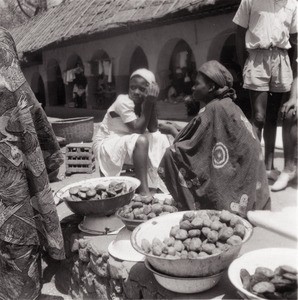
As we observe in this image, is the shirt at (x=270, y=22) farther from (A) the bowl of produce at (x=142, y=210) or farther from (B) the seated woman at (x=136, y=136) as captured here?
(A) the bowl of produce at (x=142, y=210)

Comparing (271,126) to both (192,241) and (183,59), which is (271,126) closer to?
(192,241)

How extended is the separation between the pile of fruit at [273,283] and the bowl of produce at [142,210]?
1063 millimetres

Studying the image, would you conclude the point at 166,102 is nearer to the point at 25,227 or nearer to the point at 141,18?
the point at 141,18

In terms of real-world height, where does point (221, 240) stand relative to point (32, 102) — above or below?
below

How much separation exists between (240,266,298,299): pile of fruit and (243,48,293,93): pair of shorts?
2.02 m

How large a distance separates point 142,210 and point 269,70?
64.2 inches

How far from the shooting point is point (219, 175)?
3131mm

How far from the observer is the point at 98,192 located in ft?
11.7

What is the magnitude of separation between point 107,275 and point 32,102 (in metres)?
1.33

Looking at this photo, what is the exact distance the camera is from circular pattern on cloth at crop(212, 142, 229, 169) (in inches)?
124

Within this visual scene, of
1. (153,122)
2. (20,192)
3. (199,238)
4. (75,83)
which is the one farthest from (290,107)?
(75,83)

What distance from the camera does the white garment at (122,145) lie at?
405 centimetres

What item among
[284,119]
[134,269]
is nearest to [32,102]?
[134,269]

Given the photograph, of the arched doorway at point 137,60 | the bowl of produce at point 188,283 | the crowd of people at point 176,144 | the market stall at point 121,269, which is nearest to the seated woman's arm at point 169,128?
the crowd of people at point 176,144
